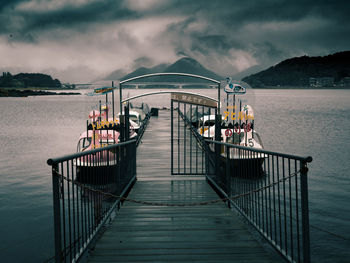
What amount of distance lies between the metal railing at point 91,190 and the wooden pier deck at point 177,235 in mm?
284

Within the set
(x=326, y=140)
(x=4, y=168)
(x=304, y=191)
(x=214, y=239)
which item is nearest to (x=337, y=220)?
(x=214, y=239)

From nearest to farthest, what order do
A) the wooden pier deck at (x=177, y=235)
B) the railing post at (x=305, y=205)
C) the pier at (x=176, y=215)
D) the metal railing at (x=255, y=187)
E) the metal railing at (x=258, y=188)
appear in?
the railing post at (x=305, y=205) < the metal railing at (x=258, y=188) < the metal railing at (x=255, y=187) < the pier at (x=176, y=215) < the wooden pier deck at (x=177, y=235)

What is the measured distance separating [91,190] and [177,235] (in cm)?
165

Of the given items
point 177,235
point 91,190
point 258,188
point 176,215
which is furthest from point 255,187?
point 91,190

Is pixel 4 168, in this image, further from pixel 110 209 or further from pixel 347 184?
pixel 347 184

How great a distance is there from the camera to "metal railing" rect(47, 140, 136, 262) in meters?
3.76

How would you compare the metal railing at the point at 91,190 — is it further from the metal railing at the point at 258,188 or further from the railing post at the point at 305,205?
the railing post at the point at 305,205

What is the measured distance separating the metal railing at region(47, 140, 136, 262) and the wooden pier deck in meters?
0.28

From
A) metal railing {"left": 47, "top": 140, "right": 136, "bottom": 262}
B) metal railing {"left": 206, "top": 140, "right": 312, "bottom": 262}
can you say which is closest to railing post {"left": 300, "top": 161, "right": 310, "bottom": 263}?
metal railing {"left": 206, "top": 140, "right": 312, "bottom": 262}

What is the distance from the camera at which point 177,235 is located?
18.1ft

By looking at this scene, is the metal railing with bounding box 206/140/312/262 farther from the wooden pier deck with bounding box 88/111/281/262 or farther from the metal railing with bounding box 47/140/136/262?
the metal railing with bounding box 47/140/136/262

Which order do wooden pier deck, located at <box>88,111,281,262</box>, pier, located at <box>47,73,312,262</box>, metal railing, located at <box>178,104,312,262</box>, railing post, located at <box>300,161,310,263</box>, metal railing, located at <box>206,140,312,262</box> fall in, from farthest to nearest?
wooden pier deck, located at <box>88,111,281,262</box>, pier, located at <box>47,73,312,262</box>, metal railing, located at <box>178,104,312,262</box>, metal railing, located at <box>206,140,312,262</box>, railing post, located at <box>300,161,310,263</box>

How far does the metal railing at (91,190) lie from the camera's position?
3760mm

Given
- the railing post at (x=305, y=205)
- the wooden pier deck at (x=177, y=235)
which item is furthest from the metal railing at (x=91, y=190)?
the railing post at (x=305, y=205)
